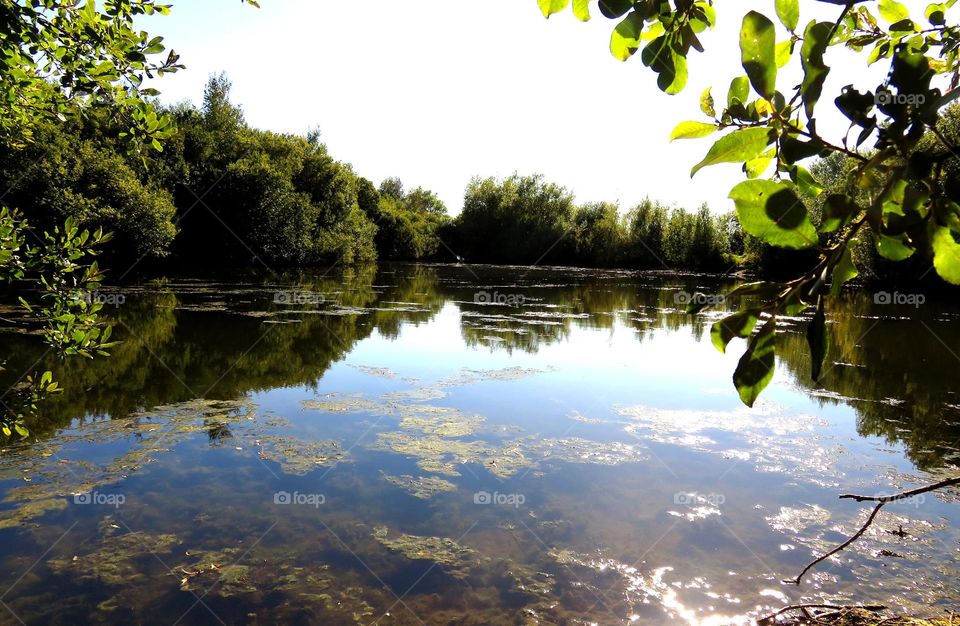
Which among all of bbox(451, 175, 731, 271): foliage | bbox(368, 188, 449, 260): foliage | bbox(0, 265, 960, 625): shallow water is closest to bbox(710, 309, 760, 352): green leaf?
bbox(0, 265, 960, 625): shallow water

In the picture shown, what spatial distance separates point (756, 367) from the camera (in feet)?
2.37

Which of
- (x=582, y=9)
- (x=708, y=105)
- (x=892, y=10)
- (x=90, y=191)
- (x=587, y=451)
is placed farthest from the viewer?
(x=90, y=191)

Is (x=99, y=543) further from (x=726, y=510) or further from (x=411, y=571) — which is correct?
(x=726, y=510)

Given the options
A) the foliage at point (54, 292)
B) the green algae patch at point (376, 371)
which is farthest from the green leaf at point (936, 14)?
the green algae patch at point (376, 371)

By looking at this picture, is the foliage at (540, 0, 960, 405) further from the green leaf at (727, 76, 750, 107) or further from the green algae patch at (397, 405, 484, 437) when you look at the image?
the green algae patch at (397, 405, 484, 437)

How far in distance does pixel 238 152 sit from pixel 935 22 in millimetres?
39487

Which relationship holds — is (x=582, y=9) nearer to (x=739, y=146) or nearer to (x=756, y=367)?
(x=739, y=146)

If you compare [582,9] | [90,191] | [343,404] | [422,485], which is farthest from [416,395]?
[90,191]

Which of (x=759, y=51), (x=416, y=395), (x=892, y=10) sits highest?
(x=892, y=10)

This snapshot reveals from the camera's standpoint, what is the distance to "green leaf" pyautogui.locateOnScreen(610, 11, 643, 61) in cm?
95

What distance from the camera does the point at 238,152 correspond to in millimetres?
35781

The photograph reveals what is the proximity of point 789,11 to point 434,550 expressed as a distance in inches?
179

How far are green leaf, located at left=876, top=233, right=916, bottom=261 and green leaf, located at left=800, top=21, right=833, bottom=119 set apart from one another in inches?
7.9

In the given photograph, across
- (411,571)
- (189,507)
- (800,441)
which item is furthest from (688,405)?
(189,507)
